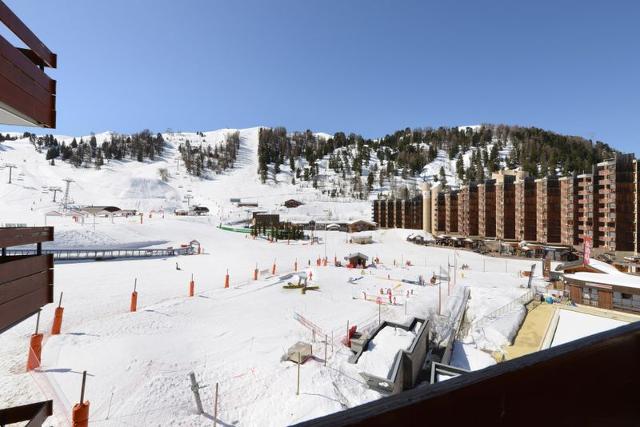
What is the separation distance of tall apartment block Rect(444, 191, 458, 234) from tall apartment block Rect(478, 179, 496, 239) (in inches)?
244

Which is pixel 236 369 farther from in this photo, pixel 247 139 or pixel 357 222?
pixel 247 139

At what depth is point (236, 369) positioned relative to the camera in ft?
33.6

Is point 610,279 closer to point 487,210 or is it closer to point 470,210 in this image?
point 487,210

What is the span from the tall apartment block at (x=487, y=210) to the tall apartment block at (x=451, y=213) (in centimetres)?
621

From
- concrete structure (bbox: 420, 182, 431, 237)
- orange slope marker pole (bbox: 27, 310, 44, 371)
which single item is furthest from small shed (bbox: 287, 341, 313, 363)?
concrete structure (bbox: 420, 182, 431, 237)

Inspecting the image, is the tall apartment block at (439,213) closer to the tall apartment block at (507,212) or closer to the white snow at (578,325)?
the tall apartment block at (507,212)

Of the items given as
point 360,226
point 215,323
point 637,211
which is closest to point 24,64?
point 215,323

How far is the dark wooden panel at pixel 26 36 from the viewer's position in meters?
3.36

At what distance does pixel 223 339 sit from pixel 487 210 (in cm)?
4829

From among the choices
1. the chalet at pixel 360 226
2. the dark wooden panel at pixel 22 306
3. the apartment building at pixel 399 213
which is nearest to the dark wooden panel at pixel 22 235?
the dark wooden panel at pixel 22 306

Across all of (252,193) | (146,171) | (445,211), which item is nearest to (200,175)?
(146,171)

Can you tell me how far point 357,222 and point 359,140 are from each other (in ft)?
296

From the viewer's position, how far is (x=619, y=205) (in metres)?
33.7

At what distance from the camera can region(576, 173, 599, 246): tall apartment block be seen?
35906mm
